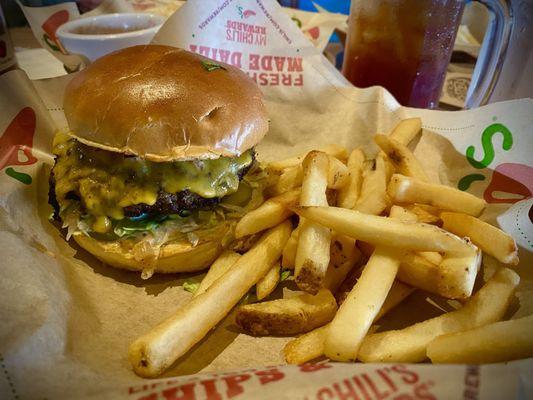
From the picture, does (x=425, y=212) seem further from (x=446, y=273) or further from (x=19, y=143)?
(x=19, y=143)

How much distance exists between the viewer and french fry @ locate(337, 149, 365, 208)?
76.7 inches

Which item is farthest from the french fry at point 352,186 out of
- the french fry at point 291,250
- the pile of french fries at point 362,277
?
the french fry at point 291,250

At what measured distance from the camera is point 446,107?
3.43 metres

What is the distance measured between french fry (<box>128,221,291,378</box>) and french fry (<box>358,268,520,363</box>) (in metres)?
0.49

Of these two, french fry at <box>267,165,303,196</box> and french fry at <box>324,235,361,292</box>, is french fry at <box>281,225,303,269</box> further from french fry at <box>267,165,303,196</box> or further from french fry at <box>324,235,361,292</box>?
french fry at <box>267,165,303,196</box>

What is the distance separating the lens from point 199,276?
6.63ft

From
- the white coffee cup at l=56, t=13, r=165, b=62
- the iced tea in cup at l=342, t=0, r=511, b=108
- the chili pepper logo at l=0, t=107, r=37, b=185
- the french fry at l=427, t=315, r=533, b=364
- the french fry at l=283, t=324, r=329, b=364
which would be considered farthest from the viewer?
the white coffee cup at l=56, t=13, r=165, b=62

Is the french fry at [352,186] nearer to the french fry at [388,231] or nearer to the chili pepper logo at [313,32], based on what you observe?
the french fry at [388,231]

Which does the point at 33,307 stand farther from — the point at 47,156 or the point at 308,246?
the point at 47,156

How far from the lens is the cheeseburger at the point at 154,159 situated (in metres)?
1.74

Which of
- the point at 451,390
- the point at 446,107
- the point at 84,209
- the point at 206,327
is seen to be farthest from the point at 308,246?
the point at 446,107

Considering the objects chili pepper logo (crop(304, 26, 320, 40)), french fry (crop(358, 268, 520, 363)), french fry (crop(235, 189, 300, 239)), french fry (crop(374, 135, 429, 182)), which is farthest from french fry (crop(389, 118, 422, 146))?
chili pepper logo (crop(304, 26, 320, 40))

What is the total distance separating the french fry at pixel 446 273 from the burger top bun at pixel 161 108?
83 cm

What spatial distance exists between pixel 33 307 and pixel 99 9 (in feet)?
9.73
